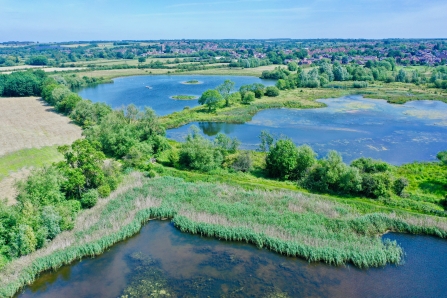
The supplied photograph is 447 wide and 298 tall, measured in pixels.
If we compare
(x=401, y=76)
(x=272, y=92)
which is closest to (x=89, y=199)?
(x=272, y=92)

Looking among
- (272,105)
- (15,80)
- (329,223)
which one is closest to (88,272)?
(329,223)

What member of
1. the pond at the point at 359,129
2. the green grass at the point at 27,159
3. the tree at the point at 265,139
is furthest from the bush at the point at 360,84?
the green grass at the point at 27,159

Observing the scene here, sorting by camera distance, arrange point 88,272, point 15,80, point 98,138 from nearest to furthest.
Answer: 1. point 88,272
2. point 98,138
3. point 15,80

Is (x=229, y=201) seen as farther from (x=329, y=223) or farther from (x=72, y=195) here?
(x=72, y=195)

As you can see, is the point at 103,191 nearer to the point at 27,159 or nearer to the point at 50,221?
the point at 50,221

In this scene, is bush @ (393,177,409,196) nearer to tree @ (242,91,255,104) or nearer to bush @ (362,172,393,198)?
bush @ (362,172,393,198)

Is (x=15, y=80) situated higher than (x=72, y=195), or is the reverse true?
(x=15, y=80)
